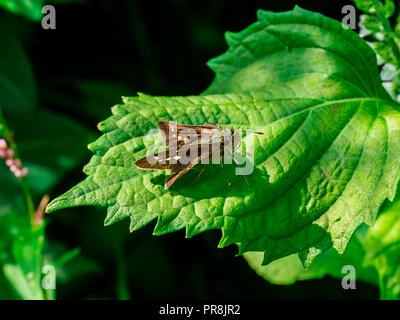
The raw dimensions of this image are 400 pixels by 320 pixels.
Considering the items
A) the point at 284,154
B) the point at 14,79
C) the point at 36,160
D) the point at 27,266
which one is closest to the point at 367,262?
the point at 284,154

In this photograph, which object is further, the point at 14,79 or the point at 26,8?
the point at 14,79

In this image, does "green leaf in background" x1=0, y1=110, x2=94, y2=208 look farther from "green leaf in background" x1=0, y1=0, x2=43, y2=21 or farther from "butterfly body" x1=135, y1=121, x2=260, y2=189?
"butterfly body" x1=135, y1=121, x2=260, y2=189

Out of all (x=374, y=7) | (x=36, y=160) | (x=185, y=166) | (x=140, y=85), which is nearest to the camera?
(x=185, y=166)

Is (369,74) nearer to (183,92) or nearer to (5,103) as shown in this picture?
(183,92)

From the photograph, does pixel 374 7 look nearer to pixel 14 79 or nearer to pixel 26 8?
pixel 26 8
